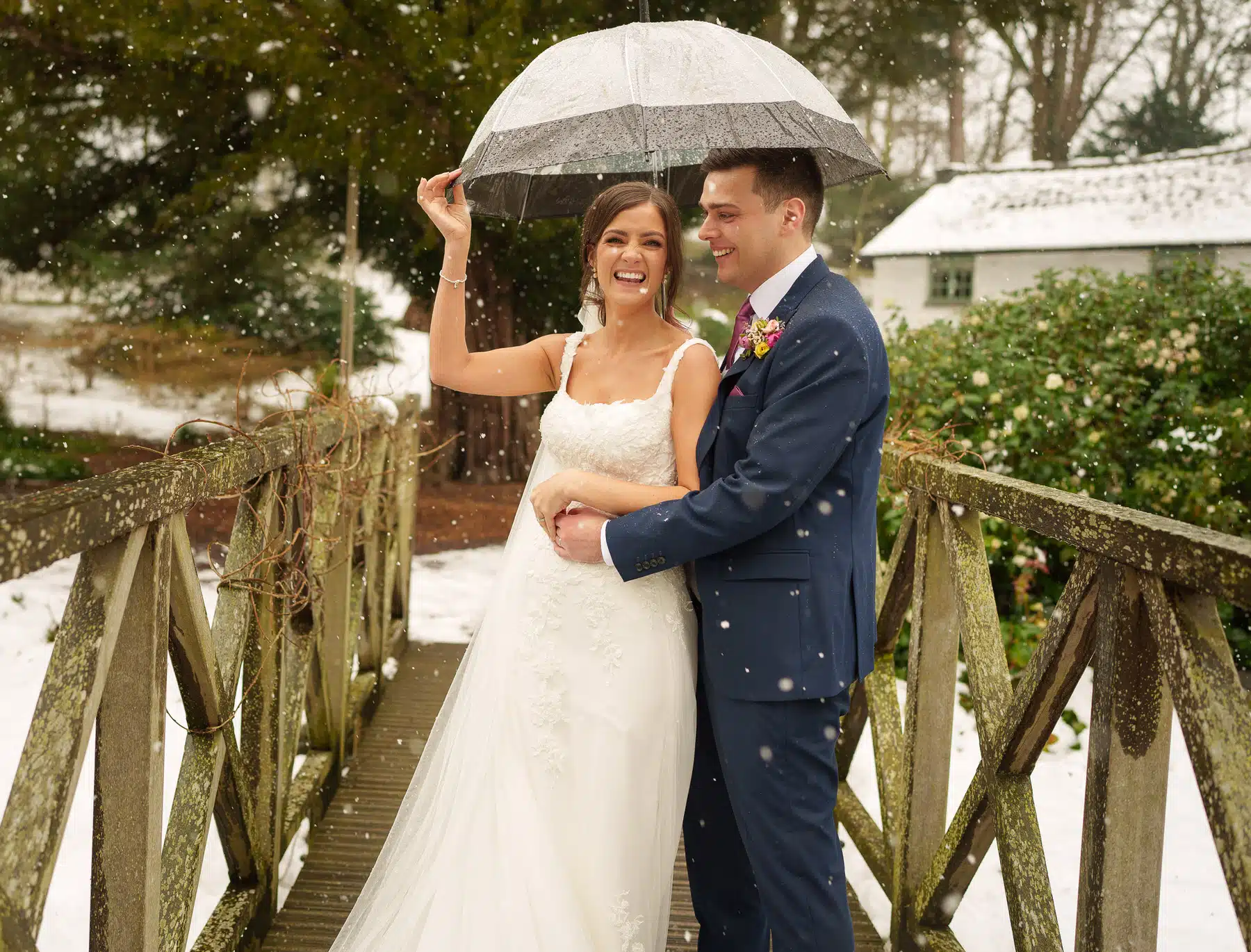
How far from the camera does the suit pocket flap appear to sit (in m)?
2.13

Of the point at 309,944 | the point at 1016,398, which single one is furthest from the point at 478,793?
the point at 1016,398

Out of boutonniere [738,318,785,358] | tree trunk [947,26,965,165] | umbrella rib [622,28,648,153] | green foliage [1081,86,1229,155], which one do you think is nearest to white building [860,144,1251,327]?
green foliage [1081,86,1229,155]

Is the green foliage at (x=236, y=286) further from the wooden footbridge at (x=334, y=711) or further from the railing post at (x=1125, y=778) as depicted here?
the railing post at (x=1125, y=778)

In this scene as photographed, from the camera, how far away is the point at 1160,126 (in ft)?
75.9

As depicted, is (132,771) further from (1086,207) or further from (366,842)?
(1086,207)

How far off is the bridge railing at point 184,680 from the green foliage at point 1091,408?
329 cm

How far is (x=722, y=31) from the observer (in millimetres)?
2596

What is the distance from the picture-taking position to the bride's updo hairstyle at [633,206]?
2453 mm

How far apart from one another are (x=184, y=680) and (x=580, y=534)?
2.97ft

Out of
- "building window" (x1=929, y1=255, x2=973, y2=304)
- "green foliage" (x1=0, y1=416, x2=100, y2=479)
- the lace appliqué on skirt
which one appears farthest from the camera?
"building window" (x1=929, y1=255, x2=973, y2=304)

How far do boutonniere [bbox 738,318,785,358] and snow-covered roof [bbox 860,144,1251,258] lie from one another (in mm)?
20888

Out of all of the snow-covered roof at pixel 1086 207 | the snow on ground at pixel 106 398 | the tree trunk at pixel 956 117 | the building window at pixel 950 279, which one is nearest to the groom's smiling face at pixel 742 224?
the snow on ground at pixel 106 398

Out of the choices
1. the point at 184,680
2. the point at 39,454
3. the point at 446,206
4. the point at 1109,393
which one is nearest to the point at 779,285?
the point at 446,206

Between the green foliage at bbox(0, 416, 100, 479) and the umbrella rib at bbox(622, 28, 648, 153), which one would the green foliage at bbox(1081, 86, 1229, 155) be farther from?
the umbrella rib at bbox(622, 28, 648, 153)
